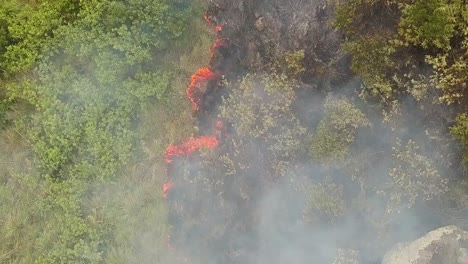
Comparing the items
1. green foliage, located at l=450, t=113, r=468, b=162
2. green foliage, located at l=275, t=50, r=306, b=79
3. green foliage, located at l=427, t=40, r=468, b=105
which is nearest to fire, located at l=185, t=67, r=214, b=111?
green foliage, located at l=275, t=50, r=306, b=79

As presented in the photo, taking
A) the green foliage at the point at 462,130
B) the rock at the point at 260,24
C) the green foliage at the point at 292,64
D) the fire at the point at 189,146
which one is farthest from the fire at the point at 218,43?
the green foliage at the point at 462,130

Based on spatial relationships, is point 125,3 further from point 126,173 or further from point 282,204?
point 282,204

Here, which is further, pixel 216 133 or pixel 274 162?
pixel 216 133

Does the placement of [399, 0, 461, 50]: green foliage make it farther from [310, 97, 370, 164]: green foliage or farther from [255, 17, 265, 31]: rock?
[255, 17, 265, 31]: rock

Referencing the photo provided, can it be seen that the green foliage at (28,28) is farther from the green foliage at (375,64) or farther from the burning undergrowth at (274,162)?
the green foliage at (375,64)

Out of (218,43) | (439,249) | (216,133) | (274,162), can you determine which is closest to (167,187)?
(216,133)

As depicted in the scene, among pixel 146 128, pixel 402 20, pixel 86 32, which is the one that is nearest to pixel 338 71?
pixel 402 20

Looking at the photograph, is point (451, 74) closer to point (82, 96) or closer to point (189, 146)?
point (189, 146)
